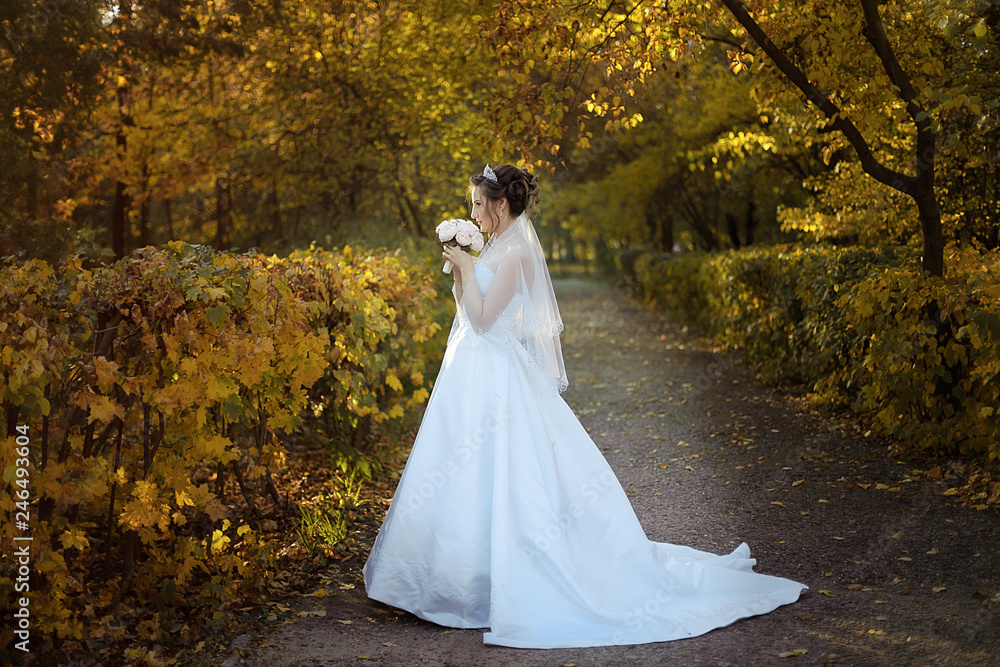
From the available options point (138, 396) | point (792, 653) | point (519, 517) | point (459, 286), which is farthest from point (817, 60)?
point (138, 396)

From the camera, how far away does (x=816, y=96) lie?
6.08 metres

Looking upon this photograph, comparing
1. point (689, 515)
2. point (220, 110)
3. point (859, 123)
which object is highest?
point (220, 110)

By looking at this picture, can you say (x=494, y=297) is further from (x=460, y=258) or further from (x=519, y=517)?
(x=519, y=517)

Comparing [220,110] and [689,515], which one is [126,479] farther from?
[220,110]

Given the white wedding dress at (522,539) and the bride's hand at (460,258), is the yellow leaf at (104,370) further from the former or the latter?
the bride's hand at (460,258)

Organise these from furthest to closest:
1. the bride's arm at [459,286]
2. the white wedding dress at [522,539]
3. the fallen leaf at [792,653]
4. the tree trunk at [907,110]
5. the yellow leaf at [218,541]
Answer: the tree trunk at [907,110] → the bride's arm at [459,286] → the yellow leaf at [218,541] → the white wedding dress at [522,539] → the fallen leaf at [792,653]

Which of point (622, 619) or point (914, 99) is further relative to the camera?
point (914, 99)

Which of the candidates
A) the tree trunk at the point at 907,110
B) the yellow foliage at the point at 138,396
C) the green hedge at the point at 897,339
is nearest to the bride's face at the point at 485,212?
the yellow foliage at the point at 138,396

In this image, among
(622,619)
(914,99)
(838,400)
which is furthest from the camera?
(838,400)

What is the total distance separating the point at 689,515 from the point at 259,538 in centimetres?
280

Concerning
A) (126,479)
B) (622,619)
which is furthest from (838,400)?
(126,479)

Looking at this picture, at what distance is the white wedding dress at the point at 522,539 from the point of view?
3758 millimetres

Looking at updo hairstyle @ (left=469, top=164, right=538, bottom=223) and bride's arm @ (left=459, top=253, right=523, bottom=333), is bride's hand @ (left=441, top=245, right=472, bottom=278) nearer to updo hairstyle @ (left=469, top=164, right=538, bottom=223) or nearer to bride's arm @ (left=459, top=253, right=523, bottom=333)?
bride's arm @ (left=459, top=253, right=523, bottom=333)

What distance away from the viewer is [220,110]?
12.2 metres
